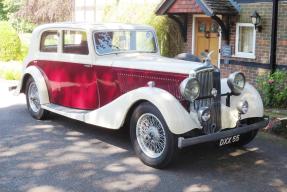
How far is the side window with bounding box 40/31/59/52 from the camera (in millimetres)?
7856

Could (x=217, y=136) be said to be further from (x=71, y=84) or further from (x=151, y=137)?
(x=71, y=84)

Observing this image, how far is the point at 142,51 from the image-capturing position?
7.42m

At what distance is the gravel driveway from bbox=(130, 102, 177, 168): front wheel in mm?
143

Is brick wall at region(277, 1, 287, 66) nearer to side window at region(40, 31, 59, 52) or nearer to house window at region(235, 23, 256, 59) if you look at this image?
house window at region(235, 23, 256, 59)

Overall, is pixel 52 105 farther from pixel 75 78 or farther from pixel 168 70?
pixel 168 70

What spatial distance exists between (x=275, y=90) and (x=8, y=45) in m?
11.2

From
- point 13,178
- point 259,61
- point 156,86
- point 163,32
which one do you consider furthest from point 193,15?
point 13,178

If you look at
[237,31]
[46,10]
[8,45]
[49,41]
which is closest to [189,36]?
[237,31]

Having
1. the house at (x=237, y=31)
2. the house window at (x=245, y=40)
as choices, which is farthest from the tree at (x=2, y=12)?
the house window at (x=245, y=40)

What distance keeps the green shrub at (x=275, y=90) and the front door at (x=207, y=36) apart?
2759 mm

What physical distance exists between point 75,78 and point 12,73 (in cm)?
705

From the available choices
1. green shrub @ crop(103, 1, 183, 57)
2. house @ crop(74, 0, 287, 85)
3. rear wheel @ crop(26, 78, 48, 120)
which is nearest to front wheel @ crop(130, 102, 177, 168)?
rear wheel @ crop(26, 78, 48, 120)

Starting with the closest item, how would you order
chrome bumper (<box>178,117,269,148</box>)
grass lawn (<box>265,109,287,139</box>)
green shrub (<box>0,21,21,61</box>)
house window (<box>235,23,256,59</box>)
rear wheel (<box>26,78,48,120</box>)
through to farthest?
chrome bumper (<box>178,117,269,148</box>) < grass lawn (<box>265,109,287,139</box>) < rear wheel (<box>26,78,48,120</box>) < house window (<box>235,23,256,59</box>) < green shrub (<box>0,21,21,61</box>)

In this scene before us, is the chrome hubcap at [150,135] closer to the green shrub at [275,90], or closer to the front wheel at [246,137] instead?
the front wheel at [246,137]
